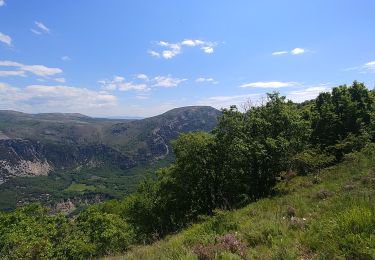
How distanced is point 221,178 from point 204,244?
29321 millimetres

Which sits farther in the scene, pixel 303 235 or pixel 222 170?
pixel 222 170

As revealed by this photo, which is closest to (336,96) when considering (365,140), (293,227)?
(365,140)

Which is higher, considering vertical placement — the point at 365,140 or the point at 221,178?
the point at 365,140

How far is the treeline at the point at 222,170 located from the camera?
28.7m

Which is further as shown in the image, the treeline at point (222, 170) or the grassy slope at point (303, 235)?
the treeline at point (222, 170)

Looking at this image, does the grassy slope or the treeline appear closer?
the grassy slope

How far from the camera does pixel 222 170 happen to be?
37.6 metres

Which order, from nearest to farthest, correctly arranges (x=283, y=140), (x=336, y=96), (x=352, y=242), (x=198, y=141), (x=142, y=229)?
(x=352, y=242), (x=283, y=140), (x=198, y=141), (x=142, y=229), (x=336, y=96)

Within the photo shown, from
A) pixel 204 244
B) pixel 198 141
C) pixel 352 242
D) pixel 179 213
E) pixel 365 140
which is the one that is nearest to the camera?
pixel 352 242

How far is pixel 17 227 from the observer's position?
39219mm

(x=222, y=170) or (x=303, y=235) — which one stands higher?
(x=303, y=235)

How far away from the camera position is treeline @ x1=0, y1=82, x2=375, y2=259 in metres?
28.7

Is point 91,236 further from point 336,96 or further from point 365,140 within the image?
point 336,96

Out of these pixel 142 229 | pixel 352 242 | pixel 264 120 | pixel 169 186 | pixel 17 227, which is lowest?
pixel 142 229
